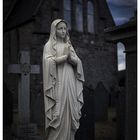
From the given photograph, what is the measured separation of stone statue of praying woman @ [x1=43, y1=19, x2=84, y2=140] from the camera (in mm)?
4301

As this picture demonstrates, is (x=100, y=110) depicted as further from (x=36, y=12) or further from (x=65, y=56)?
(x=65, y=56)

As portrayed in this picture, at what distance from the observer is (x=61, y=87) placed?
4.36 meters

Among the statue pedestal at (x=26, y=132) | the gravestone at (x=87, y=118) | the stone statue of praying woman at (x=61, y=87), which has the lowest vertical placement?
the statue pedestal at (x=26, y=132)

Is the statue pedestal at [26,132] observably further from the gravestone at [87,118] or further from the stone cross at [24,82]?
the gravestone at [87,118]

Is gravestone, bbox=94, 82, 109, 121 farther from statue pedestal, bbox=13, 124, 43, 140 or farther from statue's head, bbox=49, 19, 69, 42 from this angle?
statue's head, bbox=49, 19, 69, 42

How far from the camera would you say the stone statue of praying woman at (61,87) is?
14.1 feet

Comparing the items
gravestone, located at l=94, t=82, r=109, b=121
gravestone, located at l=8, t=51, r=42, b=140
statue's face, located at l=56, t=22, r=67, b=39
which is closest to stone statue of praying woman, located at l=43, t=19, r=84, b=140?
statue's face, located at l=56, t=22, r=67, b=39

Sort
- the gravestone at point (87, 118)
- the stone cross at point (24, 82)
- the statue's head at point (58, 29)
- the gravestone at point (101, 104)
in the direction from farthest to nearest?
the gravestone at point (101, 104), the stone cross at point (24, 82), the gravestone at point (87, 118), the statue's head at point (58, 29)

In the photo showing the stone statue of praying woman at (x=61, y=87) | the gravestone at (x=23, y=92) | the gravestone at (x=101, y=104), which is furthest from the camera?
the gravestone at (x=101, y=104)

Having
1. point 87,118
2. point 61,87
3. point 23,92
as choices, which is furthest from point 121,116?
point 61,87

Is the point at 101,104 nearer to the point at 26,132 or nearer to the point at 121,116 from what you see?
the point at 121,116

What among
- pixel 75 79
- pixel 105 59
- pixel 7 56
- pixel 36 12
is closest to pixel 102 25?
pixel 105 59

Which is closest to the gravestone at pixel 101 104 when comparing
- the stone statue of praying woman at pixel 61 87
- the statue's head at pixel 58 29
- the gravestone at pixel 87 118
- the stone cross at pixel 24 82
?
the gravestone at pixel 87 118

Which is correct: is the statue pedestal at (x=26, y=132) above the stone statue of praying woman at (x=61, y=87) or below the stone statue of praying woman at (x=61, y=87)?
below
